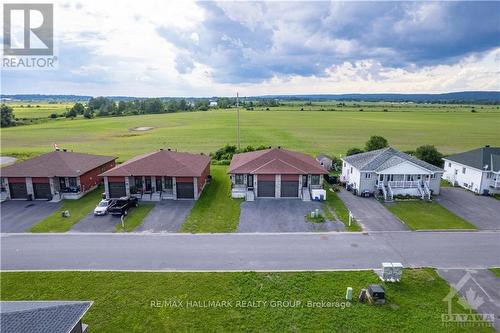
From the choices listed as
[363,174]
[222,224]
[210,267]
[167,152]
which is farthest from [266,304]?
[167,152]

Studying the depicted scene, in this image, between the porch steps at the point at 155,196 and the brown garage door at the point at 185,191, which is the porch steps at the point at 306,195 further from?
the porch steps at the point at 155,196

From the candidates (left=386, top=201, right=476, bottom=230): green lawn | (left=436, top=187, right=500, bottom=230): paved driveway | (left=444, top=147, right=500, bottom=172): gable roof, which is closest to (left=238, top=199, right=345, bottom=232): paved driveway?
(left=386, top=201, right=476, bottom=230): green lawn

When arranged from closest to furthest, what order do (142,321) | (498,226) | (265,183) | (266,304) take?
(142,321) < (266,304) < (498,226) < (265,183)

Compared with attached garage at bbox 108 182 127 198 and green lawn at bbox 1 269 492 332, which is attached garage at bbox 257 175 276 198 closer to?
attached garage at bbox 108 182 127 198

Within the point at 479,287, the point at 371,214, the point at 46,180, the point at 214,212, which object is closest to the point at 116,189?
the point at 46,180

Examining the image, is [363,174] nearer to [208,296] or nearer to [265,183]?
[265,183]

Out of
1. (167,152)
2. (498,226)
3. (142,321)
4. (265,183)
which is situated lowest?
(142,321)
